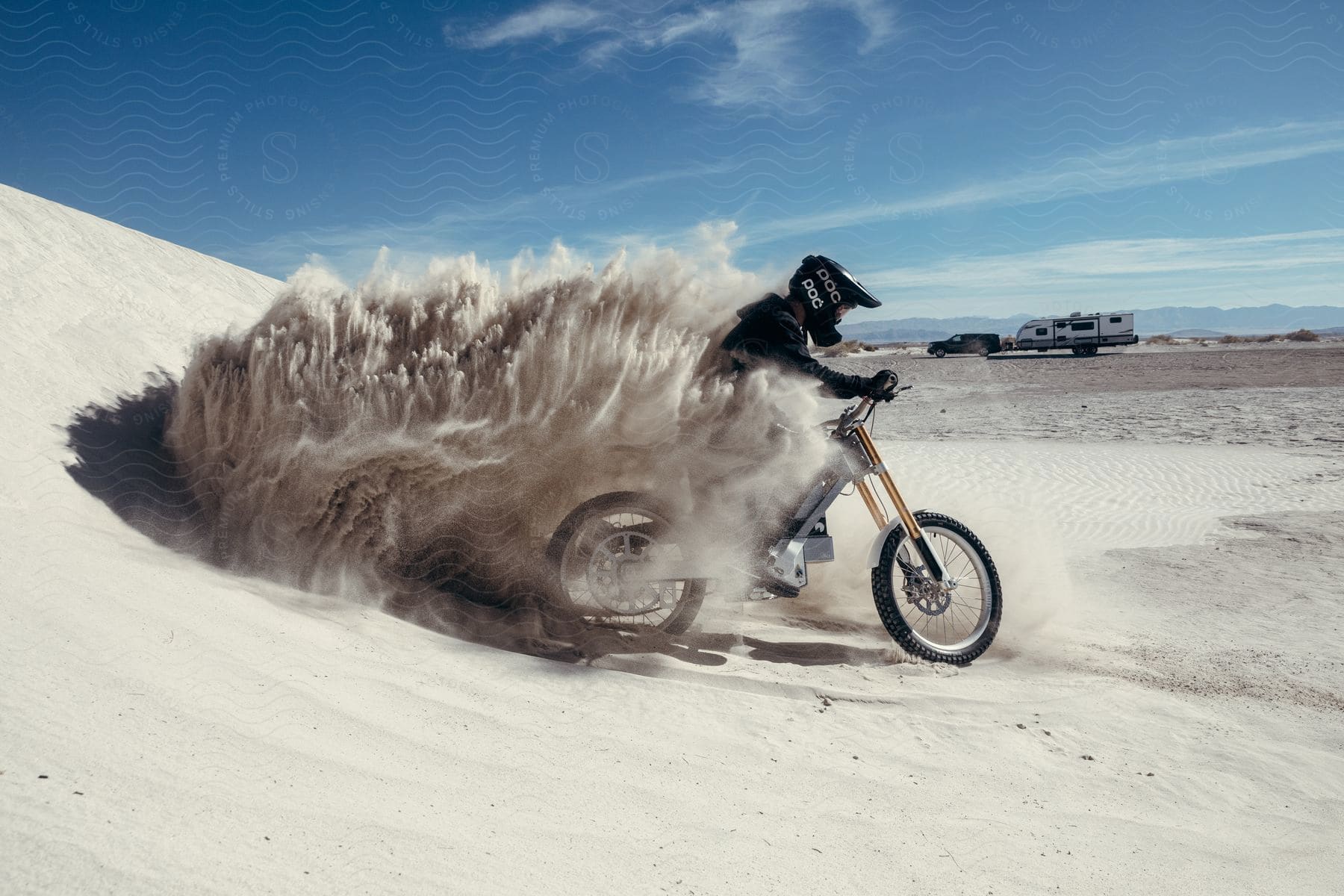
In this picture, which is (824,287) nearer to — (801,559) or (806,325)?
(806,325)

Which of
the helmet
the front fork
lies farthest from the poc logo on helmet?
the front fork

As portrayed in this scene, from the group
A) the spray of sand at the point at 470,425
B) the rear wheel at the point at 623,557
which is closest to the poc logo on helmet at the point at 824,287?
the spray of sand at the point at 470,425

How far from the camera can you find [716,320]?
17.4ft

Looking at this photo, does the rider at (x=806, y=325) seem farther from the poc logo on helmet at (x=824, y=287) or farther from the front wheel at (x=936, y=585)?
the front wheel at (x=936, y=585)

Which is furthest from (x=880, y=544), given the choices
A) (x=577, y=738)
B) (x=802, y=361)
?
(x=577, y=738)

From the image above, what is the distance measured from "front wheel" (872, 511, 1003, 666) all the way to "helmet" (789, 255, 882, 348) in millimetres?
1316

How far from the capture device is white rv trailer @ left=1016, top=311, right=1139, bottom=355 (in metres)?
49.1

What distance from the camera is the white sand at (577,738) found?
8.17ft

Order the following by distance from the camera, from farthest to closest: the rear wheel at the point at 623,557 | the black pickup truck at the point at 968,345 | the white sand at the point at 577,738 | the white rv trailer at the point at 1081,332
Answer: the black pickup truck at the point at 968,345, the white rv trailer at the point at 1081,332, the rear wheel at the point at 623,557, the white sand at the point at 577,738

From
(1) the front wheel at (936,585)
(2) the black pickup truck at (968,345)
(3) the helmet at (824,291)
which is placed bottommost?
(1) the front wheel at (936,585)

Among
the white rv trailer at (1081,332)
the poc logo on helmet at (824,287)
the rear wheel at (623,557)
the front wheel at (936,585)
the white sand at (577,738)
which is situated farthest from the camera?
the white rv trailer at (1081,332)

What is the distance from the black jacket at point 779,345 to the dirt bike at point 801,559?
0.17m

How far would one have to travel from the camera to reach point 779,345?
4883 millimetres

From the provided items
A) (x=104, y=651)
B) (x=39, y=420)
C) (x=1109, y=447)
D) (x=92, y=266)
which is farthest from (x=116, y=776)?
(x=1109, y=447)
